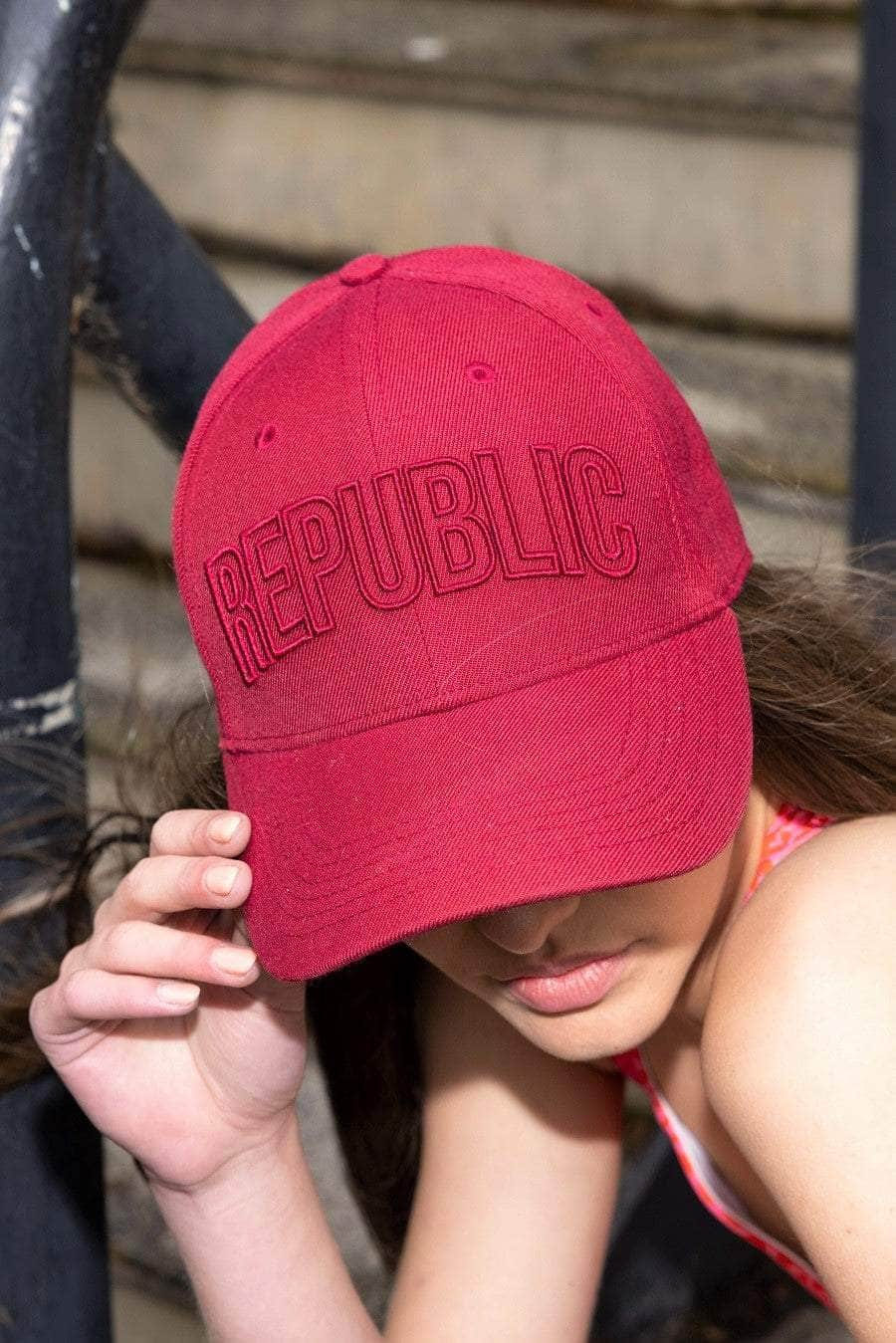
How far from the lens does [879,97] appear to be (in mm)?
1399

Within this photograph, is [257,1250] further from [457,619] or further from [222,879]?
[457,619]

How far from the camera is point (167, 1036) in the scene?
114cm

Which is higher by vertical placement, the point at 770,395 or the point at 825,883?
the point at 825,883

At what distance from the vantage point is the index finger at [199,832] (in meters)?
0.97

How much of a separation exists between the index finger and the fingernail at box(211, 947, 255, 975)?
57 millimetres

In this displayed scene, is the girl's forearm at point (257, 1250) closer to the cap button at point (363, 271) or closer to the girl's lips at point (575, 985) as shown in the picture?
the girl's lips at point (575, 985)

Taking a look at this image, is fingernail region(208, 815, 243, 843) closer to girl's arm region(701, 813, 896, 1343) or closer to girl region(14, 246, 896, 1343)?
girl region(14, 246, 896, 1343)

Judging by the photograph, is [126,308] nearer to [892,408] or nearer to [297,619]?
[297,619]

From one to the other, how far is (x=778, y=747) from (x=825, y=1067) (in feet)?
0.78

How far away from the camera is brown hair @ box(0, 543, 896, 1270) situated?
1.08 meters

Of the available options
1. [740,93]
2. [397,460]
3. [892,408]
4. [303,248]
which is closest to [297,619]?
[397,460]

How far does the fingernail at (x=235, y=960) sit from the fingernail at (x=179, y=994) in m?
0.04

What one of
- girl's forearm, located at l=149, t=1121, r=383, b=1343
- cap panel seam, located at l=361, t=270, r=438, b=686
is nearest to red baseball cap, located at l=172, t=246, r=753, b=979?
cap panel seam, located at l=361, t=270, r=438, b=686

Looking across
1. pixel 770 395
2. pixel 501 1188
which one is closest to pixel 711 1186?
pixel 501 1188
